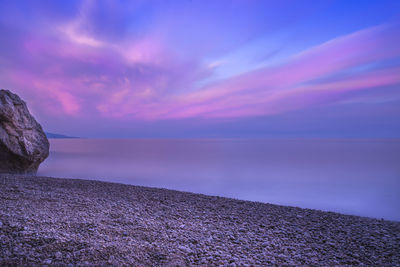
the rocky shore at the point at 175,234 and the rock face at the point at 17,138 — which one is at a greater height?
the rock face at the point at 17,138

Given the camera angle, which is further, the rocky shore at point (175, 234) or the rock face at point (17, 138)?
the rock face at point (17, 138)

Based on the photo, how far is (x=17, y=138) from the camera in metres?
11.8

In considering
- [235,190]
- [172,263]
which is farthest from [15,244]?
[235,190]

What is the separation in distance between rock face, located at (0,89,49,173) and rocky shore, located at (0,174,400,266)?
5619 millimetres

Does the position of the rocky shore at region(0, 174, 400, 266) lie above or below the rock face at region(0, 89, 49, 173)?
below

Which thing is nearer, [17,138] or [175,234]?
[175,234]

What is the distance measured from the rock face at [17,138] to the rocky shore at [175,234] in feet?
18.4

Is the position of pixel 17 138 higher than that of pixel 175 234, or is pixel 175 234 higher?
pixel 17 138

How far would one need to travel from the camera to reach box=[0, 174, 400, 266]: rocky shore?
3.48m

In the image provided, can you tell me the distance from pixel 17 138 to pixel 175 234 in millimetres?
11433

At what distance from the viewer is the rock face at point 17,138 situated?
37.7 ft

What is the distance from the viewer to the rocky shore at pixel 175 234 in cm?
348

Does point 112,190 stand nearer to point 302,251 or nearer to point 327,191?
point 302,251

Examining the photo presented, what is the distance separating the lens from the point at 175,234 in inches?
178
